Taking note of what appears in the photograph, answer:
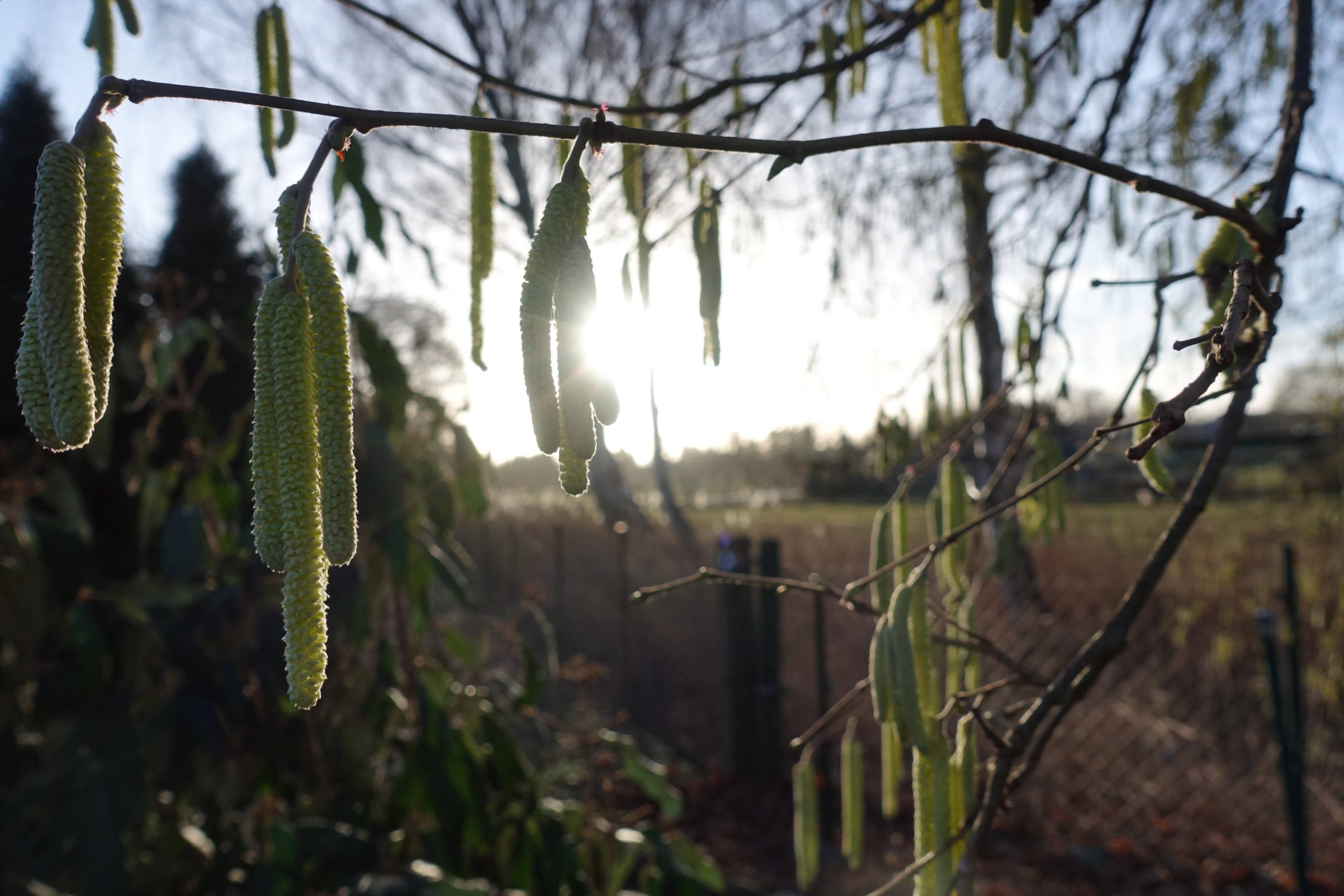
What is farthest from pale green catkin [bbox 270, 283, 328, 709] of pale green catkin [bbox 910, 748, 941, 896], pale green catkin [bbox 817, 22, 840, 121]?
pale green catkin [bbox 817, 22, 840, 121]

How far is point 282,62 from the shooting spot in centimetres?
129

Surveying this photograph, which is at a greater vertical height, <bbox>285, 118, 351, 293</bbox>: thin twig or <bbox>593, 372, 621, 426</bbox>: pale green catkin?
<bbox>285, 118, 351, 293</bbox>: thin twig

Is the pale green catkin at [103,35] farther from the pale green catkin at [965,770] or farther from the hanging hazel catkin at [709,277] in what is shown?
the pale green catkin at [965,770]

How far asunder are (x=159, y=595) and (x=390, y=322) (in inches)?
432

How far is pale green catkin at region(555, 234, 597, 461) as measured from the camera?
53cm

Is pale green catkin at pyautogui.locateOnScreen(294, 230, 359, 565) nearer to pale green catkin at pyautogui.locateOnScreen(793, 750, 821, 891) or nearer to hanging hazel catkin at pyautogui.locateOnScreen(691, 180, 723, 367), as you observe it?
hanging hazel catkin at pyautogui.locateOnScreen(691, 180, 723, 367)

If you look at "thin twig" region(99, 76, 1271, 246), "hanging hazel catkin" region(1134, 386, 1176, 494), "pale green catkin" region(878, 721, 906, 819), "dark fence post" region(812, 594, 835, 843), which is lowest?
"dark fence post" region(812, 594, 835, 843)

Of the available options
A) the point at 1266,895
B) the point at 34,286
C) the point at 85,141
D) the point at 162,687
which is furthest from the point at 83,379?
the point at 1266,895

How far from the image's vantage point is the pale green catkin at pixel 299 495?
49 cm

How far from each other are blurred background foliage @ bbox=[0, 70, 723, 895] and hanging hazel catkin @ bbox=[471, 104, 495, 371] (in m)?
1.32

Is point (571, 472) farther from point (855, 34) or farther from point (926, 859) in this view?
point (855, 34)

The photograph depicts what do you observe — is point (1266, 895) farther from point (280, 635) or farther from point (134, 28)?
point (134, 28)

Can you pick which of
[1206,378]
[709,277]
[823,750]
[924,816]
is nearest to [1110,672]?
[823,750]

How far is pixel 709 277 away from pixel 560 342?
1.51ft
